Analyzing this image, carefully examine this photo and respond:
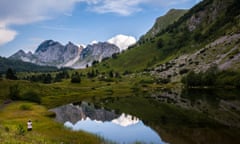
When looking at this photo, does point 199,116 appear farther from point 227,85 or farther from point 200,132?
point 227,85

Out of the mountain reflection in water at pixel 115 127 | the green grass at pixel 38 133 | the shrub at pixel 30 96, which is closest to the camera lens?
the green grass at pixel 38 133

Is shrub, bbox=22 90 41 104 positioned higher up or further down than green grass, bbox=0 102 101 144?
higher up

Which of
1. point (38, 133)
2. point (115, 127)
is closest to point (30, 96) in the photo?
point (115, 127)

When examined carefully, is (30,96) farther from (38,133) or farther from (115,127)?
(38,133)

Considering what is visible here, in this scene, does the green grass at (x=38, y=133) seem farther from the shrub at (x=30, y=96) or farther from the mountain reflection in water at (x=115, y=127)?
the shrub at (x=30, y=96)

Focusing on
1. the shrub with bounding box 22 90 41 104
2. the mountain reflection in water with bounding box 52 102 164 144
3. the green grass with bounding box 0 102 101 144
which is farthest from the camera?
the shrub with bounding box 22 90 41 104

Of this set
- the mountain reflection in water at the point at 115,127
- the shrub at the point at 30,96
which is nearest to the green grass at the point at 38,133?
the mountain reflection in water at the point at 115,127

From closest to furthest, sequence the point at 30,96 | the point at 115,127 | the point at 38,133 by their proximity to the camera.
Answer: the point at 38,133
the point at 115,127
the point at 30,96

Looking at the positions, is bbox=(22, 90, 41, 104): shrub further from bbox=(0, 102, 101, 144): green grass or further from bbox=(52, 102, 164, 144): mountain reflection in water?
bbox=(0, 102, 101, 144): green grass

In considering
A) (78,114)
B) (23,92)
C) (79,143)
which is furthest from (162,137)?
(23,92)

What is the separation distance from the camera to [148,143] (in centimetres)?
6041

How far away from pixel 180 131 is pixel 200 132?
4961 mm

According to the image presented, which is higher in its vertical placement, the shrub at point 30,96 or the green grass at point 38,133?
the shrub at point 30,96

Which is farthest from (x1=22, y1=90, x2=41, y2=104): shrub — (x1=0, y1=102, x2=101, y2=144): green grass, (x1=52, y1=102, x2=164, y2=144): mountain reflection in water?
(x1=0, y1=102, x2=101, y2=144): green grass
